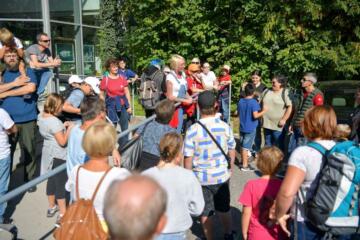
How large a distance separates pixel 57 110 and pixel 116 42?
14.4 m

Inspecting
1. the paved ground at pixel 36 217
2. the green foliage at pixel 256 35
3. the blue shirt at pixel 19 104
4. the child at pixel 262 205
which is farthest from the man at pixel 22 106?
the green foliage at pixel 256 35

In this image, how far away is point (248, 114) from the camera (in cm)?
662

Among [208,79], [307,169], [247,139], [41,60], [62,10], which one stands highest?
[62,10]

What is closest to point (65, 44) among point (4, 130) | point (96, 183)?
point (4, 130)

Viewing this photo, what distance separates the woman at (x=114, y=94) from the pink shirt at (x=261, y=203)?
4466mm

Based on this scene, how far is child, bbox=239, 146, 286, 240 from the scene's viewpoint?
10.1 ft

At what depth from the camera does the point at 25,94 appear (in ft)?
17.3

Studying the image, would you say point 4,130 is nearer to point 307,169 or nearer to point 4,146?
point 4,146

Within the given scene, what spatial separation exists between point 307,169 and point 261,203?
615 mm

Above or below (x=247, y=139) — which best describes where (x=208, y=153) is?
above

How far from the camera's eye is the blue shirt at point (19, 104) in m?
5.25

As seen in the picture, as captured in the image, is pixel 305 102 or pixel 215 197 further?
pixel 305 102

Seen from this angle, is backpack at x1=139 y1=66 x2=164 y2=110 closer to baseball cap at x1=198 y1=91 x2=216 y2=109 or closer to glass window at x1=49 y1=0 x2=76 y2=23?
baseball cap at x1=198 y1=91 x2=216 y2=109

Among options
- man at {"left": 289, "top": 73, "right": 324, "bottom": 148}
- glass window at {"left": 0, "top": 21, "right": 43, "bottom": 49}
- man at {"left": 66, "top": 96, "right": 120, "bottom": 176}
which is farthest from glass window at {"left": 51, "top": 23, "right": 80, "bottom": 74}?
man at {"left": 66, "top": 96, "right": 120, "bottom": 176}
